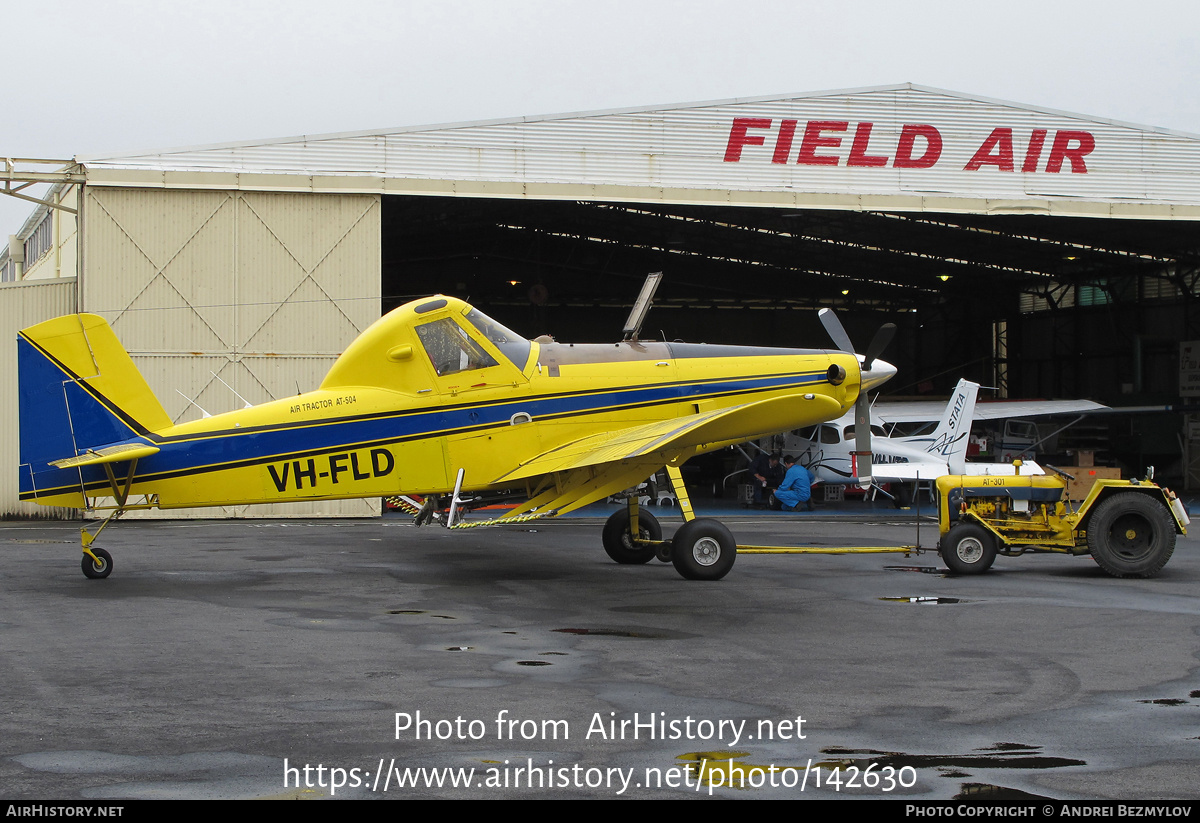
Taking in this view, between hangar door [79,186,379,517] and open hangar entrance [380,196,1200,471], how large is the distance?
231cm

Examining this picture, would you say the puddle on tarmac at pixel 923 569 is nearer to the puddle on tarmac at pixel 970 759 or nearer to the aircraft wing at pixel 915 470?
the puddle on tarmac at pixel 970 759

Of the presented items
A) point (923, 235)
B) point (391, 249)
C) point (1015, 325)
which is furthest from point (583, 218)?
point (1015, 325)

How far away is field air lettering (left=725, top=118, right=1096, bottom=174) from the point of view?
26.2 meters

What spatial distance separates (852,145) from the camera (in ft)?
86.7

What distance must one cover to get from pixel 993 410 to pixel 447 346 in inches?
992

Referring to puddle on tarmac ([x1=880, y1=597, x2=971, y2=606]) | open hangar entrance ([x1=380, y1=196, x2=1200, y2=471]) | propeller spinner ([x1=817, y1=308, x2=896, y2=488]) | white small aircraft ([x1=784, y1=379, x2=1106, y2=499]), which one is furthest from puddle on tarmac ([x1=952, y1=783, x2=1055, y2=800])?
open hangar entrance ([x1=380, y1=196, x2=1200, y2=471])

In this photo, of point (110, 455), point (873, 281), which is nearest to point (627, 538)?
point (110, 455)

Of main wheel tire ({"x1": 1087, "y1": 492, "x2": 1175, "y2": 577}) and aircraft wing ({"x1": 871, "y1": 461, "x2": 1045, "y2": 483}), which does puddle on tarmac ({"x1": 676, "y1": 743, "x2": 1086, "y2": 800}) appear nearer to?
main wheel tire ({"x1": 1087, "y1": 492, "x2": 1175, "y2": 577})

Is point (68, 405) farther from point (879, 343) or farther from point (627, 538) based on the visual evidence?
point (879, 343)

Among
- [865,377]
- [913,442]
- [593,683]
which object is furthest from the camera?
[913,442]

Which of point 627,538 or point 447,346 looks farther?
point 627,538

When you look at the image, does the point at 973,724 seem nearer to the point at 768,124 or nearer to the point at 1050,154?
the point at 768,124

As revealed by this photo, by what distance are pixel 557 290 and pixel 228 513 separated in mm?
27142

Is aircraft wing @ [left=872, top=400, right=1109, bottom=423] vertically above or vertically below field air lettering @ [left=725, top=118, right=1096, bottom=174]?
below
